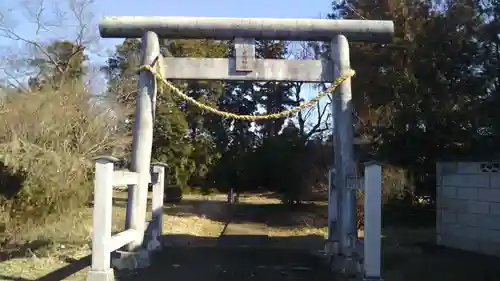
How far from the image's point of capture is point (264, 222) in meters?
18.6

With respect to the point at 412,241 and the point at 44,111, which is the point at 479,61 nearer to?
the point at 412,241

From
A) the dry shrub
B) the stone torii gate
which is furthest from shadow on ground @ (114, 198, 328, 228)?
the stone torii gate

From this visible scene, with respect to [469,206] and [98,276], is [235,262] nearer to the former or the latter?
[98,276]

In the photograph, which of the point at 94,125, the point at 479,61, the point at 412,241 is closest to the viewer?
the point at 412,241

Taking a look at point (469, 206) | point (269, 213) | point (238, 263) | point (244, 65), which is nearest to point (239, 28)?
point (244, 65)

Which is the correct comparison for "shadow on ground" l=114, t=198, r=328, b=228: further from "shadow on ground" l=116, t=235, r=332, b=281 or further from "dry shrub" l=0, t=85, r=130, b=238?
"dry shrub" l=0, t=85, r=130, b=238

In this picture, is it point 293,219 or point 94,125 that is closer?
point 94,125

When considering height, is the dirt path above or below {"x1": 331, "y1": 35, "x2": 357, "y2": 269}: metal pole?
below

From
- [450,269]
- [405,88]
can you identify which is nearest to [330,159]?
[405,88]

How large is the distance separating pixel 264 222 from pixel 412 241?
6497mm

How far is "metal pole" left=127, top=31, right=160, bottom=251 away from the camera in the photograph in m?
9.34

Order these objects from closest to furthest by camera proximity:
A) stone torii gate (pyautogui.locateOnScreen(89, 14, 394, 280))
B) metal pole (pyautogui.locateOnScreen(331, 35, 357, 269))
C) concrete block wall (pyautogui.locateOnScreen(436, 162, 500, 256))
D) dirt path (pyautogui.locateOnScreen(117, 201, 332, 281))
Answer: dirt path (pyautogui.locateOnScreen(117, 201, 332, 281)) → metal pole (pyautogui.locateOnScreen(331, 35, 357, 269)) → stone torii gate (pyautogui.locateOnScreen(89, 14, 394, 280)) → concrete block wall (pyautogui.locateOnScreen(436, 162, 500, 256))

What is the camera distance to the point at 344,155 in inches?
375

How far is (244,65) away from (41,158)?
423 cm
